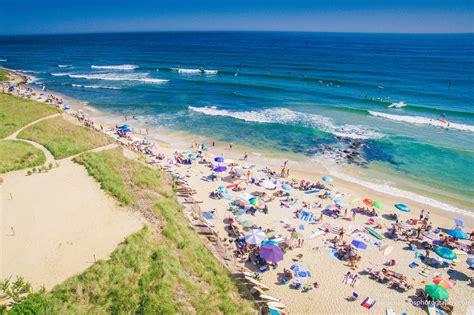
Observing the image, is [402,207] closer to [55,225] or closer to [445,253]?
[445,253]

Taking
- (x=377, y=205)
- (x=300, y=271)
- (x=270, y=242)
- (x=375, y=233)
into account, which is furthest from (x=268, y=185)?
(x=300, y=271)

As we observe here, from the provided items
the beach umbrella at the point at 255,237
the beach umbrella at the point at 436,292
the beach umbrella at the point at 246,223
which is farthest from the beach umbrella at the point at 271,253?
the beach umbrella at the point at 436,292

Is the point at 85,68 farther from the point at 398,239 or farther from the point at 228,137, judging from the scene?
the point at 398,239

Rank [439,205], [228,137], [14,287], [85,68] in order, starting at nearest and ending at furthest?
[14,287]
[439,205]
[228,137]
[85,68]

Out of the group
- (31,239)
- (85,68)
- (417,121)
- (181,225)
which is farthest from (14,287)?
(85,68)

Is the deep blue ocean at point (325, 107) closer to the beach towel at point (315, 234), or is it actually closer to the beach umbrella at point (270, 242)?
the beach towel at point (315, 234)

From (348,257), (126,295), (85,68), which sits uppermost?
(85,68)

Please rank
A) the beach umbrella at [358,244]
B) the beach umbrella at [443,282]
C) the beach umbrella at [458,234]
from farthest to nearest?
the beach umbrella at [458,234] → the beach umbrella at [358,244] → the beach umbrella at [443,282]
